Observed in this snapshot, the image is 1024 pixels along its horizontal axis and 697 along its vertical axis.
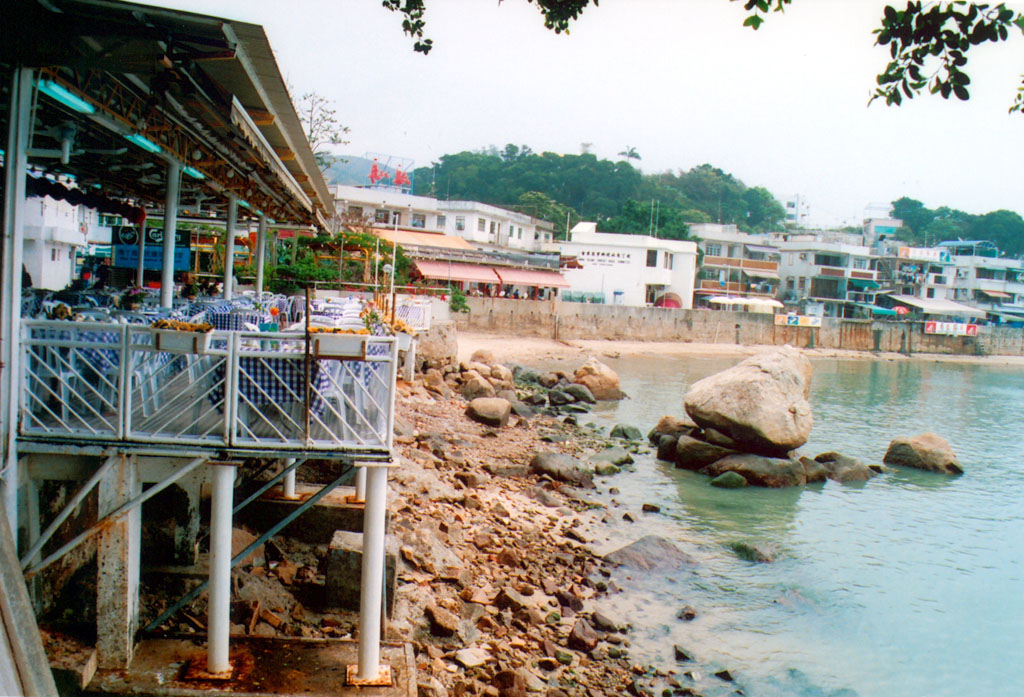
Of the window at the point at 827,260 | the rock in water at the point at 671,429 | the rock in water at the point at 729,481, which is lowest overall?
the rock in water at the point at 729,481

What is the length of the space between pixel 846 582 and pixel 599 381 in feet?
59.7

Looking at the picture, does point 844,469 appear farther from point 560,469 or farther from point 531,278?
point 531,278

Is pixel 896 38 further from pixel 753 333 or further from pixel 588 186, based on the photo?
pixel 588 186

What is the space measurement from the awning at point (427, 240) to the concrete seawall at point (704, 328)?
5.36 meters

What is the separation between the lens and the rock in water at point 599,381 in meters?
31.2

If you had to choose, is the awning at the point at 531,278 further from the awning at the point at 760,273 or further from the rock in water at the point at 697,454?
the rock in water at the point at 697,454

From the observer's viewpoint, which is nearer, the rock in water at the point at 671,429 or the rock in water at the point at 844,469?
the rock in water at the point at 844,469

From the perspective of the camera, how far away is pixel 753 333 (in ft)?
196

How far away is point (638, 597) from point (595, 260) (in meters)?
50.9

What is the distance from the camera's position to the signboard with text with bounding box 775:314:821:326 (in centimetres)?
6084

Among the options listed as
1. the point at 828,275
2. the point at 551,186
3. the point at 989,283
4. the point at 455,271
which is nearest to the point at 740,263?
the point at 828,275

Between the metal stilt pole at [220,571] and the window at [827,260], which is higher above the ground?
the window at [827,260]

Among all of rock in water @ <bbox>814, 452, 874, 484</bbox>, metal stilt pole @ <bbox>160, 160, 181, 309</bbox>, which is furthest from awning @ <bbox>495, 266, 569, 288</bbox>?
metal stilt pole @ <bbox>160, 160, 181, 309</bbox>

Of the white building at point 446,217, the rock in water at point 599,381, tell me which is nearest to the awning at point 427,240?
the white building at point 446,217
